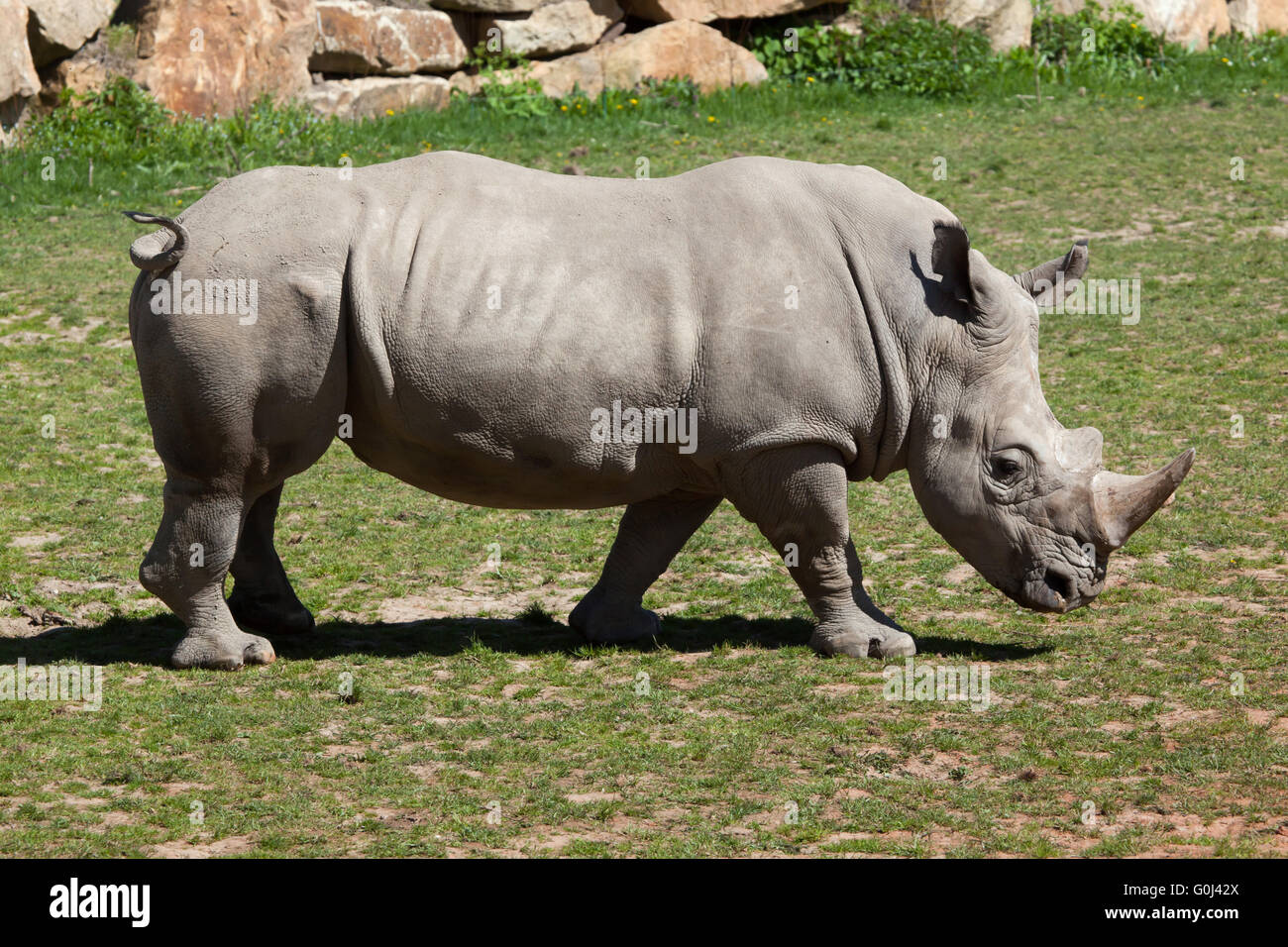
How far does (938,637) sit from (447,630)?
87.0 inches

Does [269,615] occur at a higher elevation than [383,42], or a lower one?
lower

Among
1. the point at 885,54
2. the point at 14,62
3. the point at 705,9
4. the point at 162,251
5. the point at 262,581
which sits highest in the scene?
the point at 705,9

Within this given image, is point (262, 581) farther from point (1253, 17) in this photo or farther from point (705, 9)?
point (1253, 17)

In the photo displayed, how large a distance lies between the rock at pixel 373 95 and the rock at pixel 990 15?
5.39m

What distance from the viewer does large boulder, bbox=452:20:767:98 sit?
16.7 m

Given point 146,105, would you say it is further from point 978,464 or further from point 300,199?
point 978,464

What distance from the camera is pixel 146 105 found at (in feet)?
47.2

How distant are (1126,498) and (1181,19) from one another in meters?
14.0

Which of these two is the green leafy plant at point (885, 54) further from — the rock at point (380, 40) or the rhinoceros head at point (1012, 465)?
the rhinoceros head at point (1012, 465)

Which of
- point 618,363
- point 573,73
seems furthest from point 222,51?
point 618,363

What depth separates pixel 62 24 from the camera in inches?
548

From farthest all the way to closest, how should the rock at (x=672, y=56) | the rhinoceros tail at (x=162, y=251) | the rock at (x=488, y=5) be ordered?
the rock at (x=672, y=56) → the rock at (x=488, y=5) → the rhinoceros tail at (x=162, y=251)

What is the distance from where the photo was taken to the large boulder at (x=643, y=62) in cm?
1672

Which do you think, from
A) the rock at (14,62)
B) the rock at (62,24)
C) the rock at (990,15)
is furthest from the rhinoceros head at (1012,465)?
the rock at (990,15)
